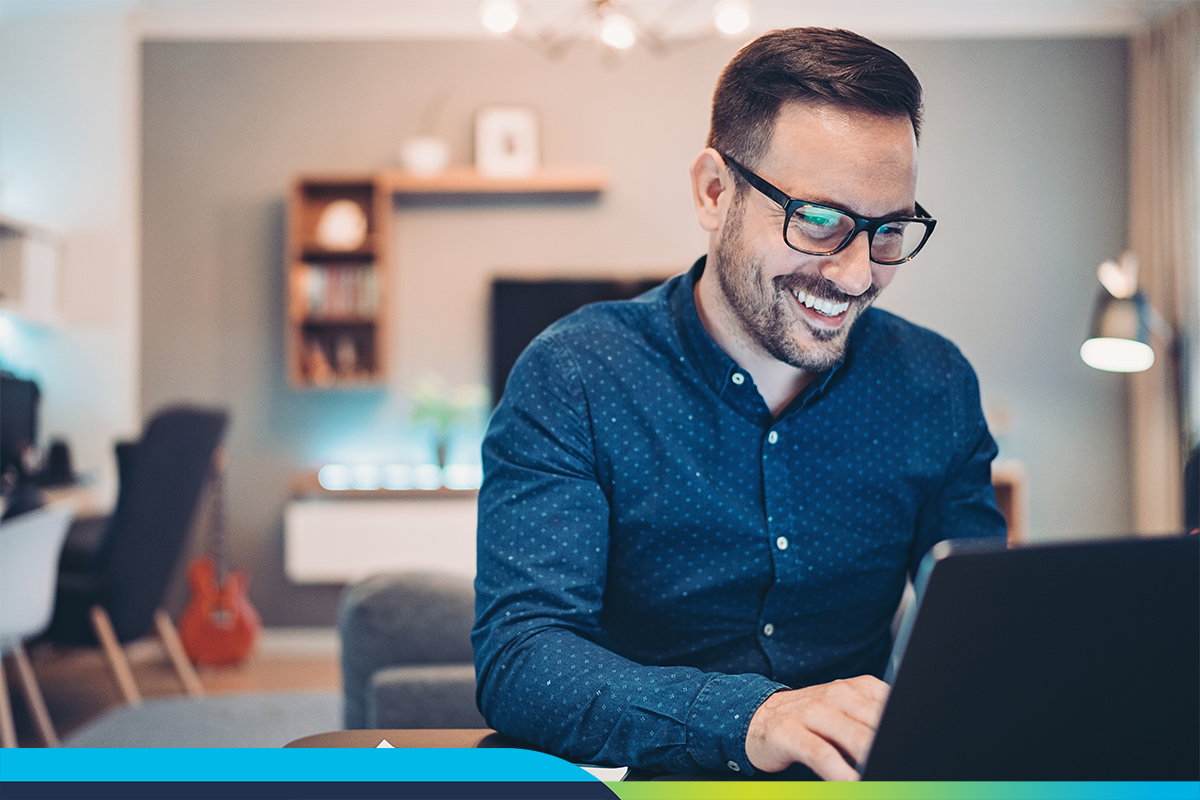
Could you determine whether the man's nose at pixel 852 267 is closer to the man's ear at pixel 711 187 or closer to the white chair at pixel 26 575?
the man's ear at pixel 711 187

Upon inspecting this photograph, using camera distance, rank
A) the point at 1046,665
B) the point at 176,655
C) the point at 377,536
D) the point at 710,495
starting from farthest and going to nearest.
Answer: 1. the point at 377,536
2. the point at 176,655
3. the point at 710,495
4. the point at 1046,665

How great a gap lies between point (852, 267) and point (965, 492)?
0.35 metres

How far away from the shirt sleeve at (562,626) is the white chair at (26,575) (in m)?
1.78

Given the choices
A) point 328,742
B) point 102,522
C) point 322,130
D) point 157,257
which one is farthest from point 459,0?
point 328,742

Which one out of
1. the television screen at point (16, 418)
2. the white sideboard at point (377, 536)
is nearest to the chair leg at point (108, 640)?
the white sideboard at point (377, 536)

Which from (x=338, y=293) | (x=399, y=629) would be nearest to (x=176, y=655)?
(x=338, y=293)

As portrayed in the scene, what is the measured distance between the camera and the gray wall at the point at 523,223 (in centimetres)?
404

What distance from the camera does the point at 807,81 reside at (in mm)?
865

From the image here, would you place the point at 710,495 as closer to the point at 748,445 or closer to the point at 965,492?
the point at 748,445

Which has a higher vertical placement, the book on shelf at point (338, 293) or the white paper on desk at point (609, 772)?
the book on shelf at point (338, 293)

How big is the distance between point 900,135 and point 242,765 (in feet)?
2.59

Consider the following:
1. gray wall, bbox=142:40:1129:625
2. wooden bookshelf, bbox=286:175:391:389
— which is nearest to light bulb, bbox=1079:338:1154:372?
gray wall, bbox=142:40:1129:625

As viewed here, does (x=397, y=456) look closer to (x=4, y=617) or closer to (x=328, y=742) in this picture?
(x=4, y=617)

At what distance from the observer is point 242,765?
480 millimetres
